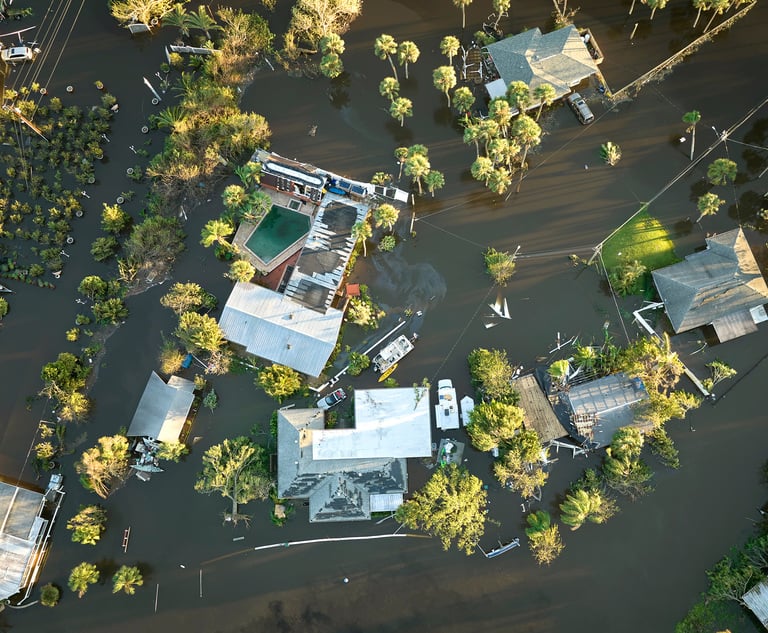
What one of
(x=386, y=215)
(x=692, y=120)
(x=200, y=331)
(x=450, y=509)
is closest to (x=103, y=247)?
(x=200, y=331)

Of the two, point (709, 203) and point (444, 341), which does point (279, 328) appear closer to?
point (444, 341)

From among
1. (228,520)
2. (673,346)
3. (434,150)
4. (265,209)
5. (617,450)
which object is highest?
(434,150)

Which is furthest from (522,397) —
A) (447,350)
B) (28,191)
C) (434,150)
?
(28,191)

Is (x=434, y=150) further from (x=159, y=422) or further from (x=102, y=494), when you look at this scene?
(x=102, y=494)

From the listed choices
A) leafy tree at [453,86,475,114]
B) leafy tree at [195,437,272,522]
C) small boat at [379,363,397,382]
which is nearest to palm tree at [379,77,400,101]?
leafy tree at [453,86,475,114]

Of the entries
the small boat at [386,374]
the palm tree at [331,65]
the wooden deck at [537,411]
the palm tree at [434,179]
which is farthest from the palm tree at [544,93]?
the small boat at [386,374]
